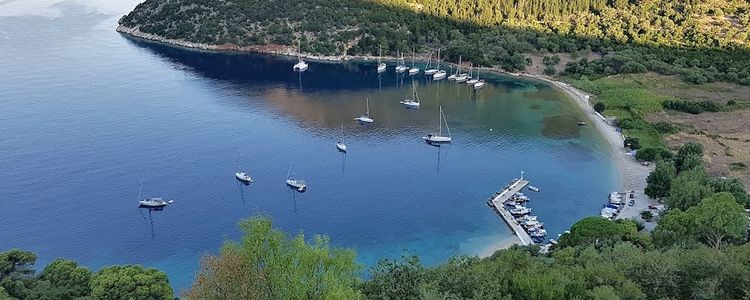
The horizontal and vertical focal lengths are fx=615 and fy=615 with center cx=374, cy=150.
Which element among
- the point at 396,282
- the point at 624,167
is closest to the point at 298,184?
the point at 396,282

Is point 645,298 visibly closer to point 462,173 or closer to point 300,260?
point 300,260

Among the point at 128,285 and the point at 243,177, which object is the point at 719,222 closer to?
the point at 128,285

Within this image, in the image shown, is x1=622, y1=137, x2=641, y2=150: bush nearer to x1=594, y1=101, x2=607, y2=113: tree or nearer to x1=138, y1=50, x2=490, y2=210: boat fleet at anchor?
x1=594, y1=101, x2=607, y2=113: tree

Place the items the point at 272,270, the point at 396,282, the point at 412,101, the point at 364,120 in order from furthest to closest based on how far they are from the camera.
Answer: the point at 412,101 → the point at 364,120 → the point at 396,282 → the point at 272,270

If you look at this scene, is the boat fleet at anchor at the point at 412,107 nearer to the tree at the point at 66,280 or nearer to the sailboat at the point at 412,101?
the sailboat at the point at 412,101

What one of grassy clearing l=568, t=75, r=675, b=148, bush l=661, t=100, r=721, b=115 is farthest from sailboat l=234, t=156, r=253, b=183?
bush l=661, t=100, r=721, b=115
